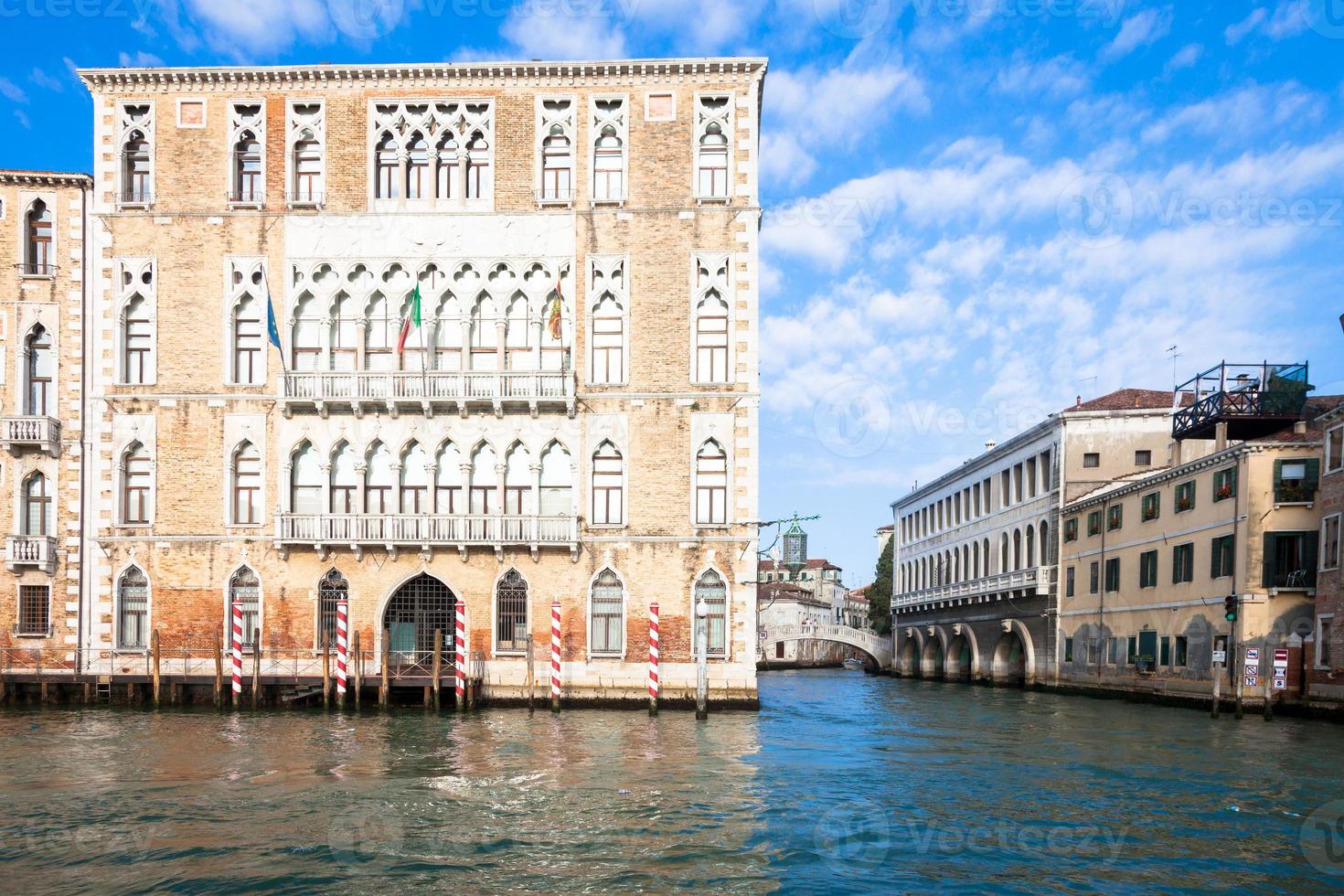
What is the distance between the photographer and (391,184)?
26.7m

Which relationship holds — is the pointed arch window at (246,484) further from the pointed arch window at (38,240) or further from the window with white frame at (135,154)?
the pointed arch window at (38,240)

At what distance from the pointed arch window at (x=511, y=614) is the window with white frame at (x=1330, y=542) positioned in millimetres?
18459

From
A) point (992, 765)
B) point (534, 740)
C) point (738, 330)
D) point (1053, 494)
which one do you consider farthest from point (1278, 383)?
point (534, 740)

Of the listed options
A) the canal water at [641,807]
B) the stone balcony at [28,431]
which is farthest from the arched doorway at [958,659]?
the stone balcony at [28,431]

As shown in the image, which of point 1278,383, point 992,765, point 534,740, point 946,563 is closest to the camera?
point 992,765

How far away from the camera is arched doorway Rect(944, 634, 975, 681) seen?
51.1m

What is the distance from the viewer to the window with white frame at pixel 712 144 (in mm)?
26188

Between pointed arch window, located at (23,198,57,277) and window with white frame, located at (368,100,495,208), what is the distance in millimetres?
8168

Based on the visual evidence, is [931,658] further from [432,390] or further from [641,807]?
[641,807]

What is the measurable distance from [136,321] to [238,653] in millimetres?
8183

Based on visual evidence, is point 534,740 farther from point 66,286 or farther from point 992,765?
point 66,286

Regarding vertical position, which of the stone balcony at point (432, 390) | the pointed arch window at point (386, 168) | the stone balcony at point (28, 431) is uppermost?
the pointed arch window at point (386, 168)

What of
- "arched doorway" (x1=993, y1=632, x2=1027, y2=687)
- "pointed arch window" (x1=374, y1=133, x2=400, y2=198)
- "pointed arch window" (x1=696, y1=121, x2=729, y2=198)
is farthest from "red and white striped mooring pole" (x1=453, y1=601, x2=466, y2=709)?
"arched doorway" (x1=993, y1=632, x2=1027, y2=687)

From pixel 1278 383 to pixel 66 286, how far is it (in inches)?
1244
